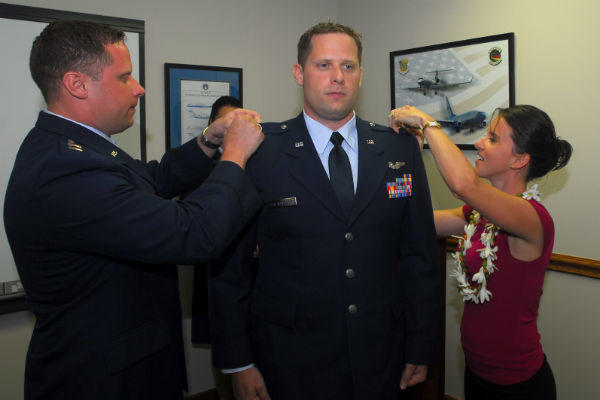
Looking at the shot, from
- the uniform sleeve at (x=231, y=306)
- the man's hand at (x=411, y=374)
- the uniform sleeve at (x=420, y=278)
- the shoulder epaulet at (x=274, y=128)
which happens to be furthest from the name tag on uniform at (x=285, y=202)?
the man's hand at (x=411, y=374)

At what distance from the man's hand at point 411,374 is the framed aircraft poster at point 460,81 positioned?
1.48 meters

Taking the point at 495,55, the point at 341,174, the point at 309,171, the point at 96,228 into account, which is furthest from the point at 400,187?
the point at 495,55

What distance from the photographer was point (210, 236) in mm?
1247

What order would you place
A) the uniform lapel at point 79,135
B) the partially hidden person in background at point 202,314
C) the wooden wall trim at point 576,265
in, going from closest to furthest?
the uniform lapel at point 79,135 → the wooden wall trim at point 576,265 → the partially hidden person in background at point 202,314

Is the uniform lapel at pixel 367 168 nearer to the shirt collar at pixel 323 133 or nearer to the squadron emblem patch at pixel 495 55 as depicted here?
the shirt collar at pixel 323 133

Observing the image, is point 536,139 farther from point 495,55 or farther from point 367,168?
point 495,55

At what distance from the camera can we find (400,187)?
1.56 meters

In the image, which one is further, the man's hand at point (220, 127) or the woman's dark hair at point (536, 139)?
the woman's dark hair at point (536, 139)

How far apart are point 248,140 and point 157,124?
1.52m

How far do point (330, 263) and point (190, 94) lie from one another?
5.93 feet

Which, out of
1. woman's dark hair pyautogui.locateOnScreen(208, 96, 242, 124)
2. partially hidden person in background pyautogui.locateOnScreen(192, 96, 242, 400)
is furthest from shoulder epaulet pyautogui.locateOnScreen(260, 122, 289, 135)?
woman's dark hair pyautogui.locateOnScreen(208, 96, 242, 124)

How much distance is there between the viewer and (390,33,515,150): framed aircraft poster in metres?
2.49

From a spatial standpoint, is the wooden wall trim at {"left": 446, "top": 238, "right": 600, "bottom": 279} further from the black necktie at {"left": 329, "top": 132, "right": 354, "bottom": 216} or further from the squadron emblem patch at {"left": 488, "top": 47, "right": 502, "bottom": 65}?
the black necktie at {"left": 329, "top": 132, "right": 354, "bottom": 216}

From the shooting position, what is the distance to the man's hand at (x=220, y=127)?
1562 mm
